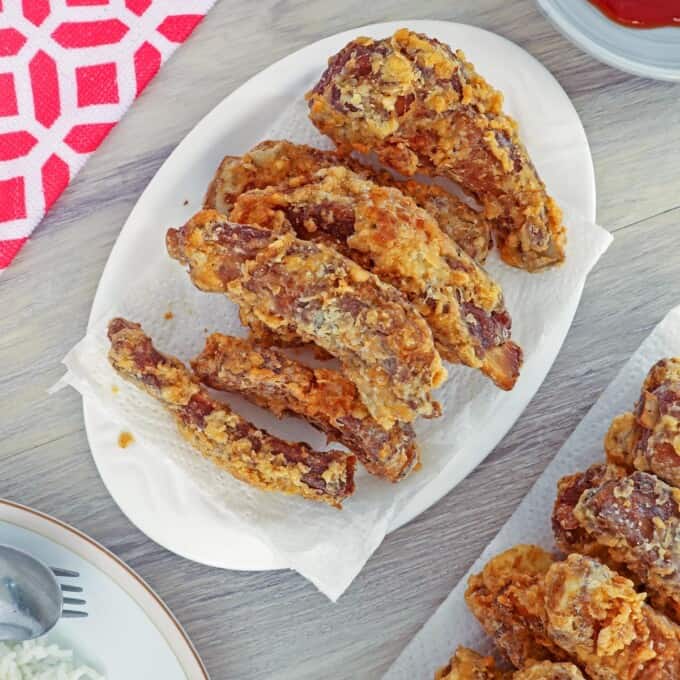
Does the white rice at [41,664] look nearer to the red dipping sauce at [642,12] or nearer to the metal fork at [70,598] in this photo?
the metal fork at [70,598]

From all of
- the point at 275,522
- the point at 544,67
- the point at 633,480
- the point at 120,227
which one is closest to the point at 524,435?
the point at 633,480

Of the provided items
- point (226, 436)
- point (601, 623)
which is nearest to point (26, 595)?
point (226, 436)

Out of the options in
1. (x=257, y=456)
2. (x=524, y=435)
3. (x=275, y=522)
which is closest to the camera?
(x=257, y=456)

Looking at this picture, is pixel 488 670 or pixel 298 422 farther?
pixel 298 422

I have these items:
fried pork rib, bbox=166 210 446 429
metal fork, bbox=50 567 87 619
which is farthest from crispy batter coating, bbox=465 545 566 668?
metal fork, bbox=50 567 87 619

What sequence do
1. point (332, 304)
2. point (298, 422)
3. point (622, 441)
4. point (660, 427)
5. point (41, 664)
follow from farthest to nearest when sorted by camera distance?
1. point (41, 664)
2. point (298, 422)
3. point (622, 441)
4. point (660, 427)
5. point (332, 304)

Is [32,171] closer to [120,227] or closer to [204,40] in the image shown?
[120,227]

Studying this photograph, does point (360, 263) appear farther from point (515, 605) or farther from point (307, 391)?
point (515, 605)
